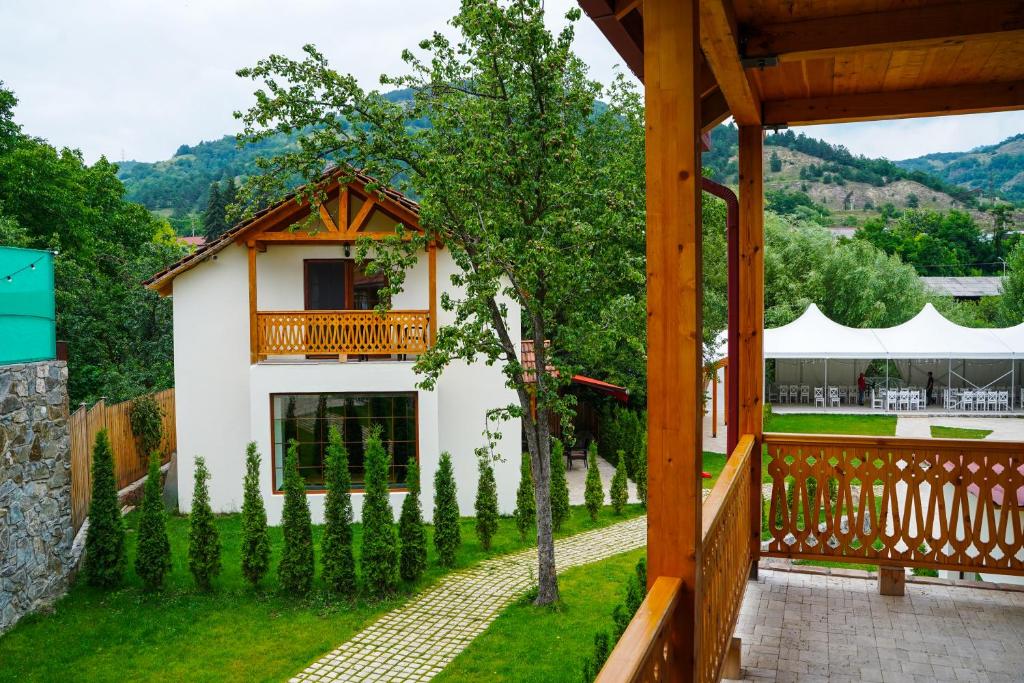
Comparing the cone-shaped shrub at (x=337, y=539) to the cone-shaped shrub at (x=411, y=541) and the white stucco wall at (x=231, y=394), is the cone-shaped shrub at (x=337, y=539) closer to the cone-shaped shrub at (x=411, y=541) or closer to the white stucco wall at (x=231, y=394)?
the cone-shaped shrub at (x=411, y=541)

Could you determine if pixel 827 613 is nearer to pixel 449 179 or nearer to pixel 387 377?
pixel 449 179

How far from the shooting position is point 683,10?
2.27m

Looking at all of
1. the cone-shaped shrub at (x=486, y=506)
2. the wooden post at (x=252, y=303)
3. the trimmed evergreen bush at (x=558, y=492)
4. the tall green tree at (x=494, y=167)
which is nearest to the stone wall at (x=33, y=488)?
the tall green tree at (x=494, y=167)

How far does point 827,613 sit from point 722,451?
41.7 ft

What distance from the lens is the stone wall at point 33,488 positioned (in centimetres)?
796

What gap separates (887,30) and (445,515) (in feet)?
26.3

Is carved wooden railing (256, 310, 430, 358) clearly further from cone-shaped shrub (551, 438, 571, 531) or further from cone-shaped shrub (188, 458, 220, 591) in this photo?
cone-shaped shrub (188, 458, 220, 591)

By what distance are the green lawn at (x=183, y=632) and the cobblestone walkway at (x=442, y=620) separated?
24 centimetres

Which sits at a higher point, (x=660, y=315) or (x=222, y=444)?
(x=660, y=315)

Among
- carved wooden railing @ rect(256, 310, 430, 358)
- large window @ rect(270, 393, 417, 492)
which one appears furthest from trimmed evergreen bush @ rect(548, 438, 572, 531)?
carved wooden railing @ rect(256, 310, 430, 358)

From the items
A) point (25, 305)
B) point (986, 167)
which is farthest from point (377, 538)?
point (986, 167)

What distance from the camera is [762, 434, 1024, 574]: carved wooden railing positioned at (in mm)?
4836

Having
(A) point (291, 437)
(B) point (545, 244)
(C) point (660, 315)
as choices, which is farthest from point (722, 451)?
(C) point (660, 315)

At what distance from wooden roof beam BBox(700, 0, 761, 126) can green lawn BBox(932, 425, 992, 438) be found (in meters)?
16.3
